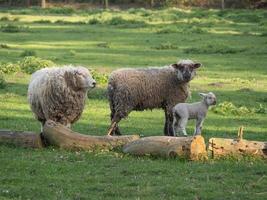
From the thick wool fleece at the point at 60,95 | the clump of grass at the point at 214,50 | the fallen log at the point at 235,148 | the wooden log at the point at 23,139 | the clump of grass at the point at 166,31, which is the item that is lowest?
the clump of grass at the point at 166,31

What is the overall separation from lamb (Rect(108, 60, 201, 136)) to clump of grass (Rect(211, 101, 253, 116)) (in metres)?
4.06

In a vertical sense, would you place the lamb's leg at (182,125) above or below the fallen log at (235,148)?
below

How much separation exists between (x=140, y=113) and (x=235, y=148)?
8.06 metres

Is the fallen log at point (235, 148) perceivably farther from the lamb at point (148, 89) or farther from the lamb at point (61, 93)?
the lamb at point (61, 93)

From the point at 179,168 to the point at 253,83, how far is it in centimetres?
1401

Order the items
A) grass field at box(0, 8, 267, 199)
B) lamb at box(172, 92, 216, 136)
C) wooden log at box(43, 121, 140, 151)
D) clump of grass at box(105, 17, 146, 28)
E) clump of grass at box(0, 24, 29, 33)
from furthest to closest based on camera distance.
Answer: clump of grass at box(105, 17, 146, 28) < clump of grass at box(0, 24, 29, 33) < lamb at box(172, 92, 216, 136) < wooden log at box(43, 121, 140, 151) < grass field at box(0, 8, 267, 199)

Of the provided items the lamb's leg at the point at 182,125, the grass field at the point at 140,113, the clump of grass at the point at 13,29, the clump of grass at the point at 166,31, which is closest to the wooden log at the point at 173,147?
the grass field at the point at 140,113

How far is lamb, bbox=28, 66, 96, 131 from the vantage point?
1526cm

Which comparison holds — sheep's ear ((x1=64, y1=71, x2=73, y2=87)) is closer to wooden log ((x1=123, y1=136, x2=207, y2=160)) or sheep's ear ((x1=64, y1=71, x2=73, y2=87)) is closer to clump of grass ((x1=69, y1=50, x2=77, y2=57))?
wooden log ((x1=123, y1=136, x2=207, y2=160))

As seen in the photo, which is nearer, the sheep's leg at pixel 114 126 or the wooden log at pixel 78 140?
the wooden log at pixel 78 140

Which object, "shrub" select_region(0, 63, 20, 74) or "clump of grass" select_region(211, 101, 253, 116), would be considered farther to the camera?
"shrub" select_region(0, 63, 20, 74)

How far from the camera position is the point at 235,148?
12906 mm

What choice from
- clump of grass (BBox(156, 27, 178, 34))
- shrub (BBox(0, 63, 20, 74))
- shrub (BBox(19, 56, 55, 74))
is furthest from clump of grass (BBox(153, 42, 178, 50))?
shrub (BBox(0, 63, 20, 74))

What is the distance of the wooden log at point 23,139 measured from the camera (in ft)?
46.0
